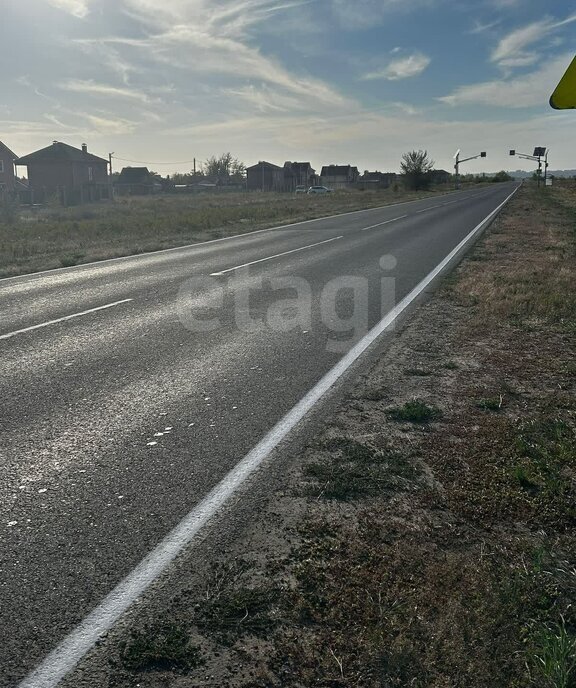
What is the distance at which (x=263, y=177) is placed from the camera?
121750 mm

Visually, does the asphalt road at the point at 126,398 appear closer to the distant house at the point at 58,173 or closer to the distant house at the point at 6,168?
the distant house at the point at 58,173

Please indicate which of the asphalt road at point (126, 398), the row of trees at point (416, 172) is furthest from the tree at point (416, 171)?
the asphalt road at point (126, 398)

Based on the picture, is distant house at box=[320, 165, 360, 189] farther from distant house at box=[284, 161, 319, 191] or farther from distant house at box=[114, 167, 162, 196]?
distant house at box=[114, 167, 162, 196]

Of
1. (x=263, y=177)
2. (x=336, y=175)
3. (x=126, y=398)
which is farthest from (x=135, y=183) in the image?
(x=126, y=398)

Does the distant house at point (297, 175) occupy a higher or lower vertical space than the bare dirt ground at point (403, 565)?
higher

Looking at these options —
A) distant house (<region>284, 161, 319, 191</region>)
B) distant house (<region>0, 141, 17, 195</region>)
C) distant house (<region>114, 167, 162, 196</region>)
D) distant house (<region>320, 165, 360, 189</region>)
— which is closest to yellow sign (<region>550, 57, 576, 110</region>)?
distant house (<region>0, 141, 17, 195</region>)

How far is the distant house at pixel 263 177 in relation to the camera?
12109 centimetres

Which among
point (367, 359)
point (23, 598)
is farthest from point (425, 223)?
point (23, 598)

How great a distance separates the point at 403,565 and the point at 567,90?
12.3 feet

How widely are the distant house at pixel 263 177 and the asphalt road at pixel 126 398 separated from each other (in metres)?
111

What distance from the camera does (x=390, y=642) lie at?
2.65 meters

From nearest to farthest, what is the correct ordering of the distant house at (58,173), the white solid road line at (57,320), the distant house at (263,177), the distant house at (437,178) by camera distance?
1. the white solid road line at (57,320)
2. the distant house at (58,173)
3. the distant house at (437,178)
4. the distant house at (263,177)

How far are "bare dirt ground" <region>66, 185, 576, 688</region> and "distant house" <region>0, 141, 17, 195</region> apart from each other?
8212cm

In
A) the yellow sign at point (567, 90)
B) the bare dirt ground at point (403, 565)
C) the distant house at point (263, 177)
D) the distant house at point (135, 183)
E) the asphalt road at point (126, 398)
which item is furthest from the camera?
the distant house at point (263, 177)
